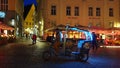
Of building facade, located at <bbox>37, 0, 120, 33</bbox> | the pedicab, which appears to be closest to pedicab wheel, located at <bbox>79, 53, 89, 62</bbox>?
the pedicab

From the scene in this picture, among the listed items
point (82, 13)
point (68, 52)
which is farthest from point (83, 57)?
point (82, 13)

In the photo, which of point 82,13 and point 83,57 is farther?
point 82,13

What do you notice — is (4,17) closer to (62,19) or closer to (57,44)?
(62,19)

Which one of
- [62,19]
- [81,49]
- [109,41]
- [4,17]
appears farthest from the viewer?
[4,17]

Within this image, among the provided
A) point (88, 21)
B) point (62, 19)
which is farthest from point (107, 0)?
point (62, 19)

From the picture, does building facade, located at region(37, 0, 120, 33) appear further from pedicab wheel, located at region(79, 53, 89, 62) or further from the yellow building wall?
pedicab wheel, located at region(79, 53, 89, 62)

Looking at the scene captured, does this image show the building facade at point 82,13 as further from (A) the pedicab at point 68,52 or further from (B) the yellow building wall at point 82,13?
(A) the pedicab at point 68,52

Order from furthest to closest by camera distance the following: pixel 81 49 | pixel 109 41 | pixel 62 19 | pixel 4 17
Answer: pixel 4 17 < pixel 62 19 < pixel 109 41 < pixel 81 49

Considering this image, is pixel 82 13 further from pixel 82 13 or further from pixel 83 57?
pixel 83 57

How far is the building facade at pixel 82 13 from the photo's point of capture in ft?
245

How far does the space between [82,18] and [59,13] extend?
5230mm

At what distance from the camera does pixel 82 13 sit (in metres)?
75.4

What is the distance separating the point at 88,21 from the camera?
247 ft

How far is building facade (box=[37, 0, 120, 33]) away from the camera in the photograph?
7469 centimetres
